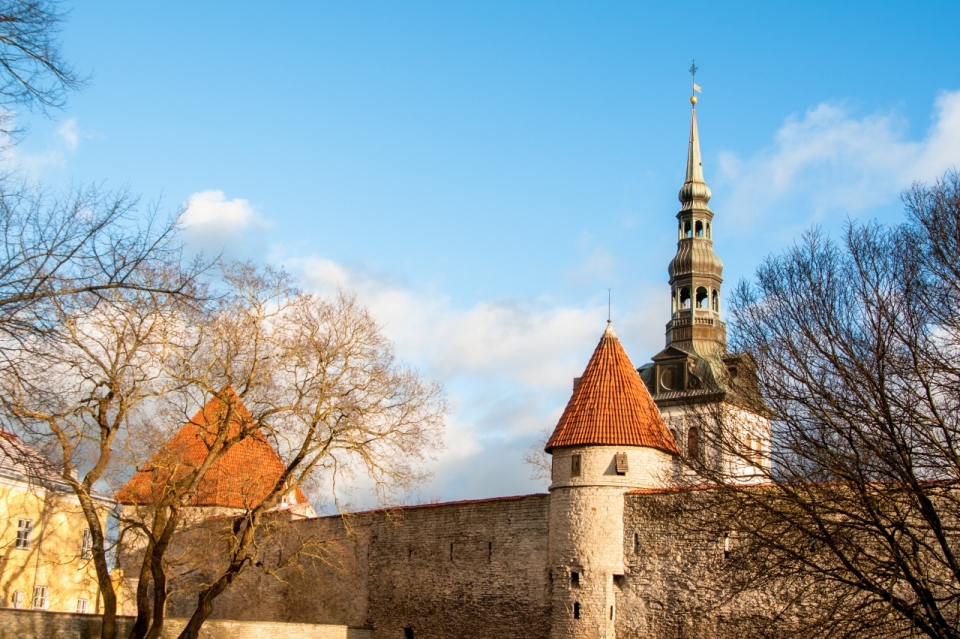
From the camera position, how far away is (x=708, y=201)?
45.7 meters

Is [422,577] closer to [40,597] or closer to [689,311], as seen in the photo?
[40,597]

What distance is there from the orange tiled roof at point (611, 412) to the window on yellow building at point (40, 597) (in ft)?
39.0

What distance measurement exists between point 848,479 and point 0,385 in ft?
27.7

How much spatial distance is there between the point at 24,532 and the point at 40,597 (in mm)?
1610

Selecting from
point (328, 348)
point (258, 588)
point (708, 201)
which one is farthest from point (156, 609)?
point (708, 201)

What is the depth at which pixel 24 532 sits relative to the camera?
898 inches

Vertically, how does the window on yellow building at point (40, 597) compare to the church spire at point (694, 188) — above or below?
below

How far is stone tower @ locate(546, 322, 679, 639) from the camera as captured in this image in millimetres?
19672

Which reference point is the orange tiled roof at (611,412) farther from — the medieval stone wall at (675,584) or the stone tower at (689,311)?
the stone tower at (689,311)

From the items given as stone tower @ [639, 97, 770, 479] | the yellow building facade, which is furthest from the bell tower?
the yellow building facade

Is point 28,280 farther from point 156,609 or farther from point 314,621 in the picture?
point 314,621

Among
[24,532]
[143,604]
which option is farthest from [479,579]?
[24,532]

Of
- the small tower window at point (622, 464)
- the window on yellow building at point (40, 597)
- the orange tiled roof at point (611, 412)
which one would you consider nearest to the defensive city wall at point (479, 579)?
the small tower window at point (622, 464)

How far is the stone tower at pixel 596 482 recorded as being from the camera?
774 inches
